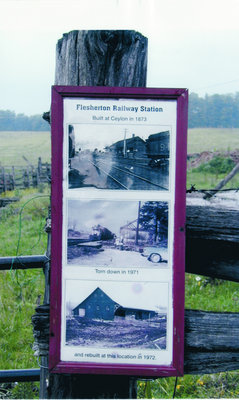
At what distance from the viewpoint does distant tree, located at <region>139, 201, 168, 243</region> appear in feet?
4.85

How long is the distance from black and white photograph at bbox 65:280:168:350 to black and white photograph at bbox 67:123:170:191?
1.19ft

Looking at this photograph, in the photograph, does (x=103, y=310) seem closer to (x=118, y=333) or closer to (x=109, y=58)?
(x=118, y=333)

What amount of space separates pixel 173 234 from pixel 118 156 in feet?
1.12

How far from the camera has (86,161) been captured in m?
1.47

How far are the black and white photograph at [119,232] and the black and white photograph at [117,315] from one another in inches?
3.5

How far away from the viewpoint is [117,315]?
1.52 meters

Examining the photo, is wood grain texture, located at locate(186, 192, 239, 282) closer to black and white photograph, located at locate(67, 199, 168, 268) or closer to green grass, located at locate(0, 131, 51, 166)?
black and white photograph, located at locate(67, 199, 168, 268)

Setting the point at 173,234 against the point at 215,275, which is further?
the point at 215,275


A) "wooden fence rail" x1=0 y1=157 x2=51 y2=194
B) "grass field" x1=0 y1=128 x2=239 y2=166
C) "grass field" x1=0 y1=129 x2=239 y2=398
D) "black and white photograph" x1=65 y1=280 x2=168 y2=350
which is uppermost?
"grass field" x1=0 y1=128 x2=239 y2=166

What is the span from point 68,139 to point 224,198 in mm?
671

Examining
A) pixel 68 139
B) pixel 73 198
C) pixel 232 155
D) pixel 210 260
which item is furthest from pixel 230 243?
pixel 232 155

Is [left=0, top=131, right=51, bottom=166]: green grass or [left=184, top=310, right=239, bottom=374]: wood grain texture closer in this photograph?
[left=184, top=310, right=239, bottom=374]: wood grain texture

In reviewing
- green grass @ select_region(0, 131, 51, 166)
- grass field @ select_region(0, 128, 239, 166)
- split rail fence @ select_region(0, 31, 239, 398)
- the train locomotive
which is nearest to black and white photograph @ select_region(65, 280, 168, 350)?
split rail fence @ select_region(0, 31, 239, 398)

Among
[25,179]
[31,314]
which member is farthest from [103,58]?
[25,179]
